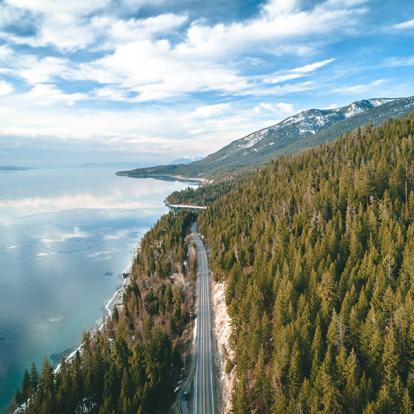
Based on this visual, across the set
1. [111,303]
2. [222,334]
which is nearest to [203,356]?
[222,334]

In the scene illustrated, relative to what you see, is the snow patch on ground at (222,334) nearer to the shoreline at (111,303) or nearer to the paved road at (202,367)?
the paved road at (202,367)

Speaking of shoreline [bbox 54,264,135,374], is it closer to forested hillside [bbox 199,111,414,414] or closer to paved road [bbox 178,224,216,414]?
paved road [bbox 178,224,216,414]

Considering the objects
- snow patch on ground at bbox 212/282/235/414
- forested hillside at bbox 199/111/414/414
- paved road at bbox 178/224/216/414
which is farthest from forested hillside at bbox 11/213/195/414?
forested hillside at bbox 199/111/414/414

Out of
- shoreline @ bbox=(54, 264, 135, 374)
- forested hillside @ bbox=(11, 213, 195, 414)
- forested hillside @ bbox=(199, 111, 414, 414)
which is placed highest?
forested hillside @ bbox=(199, 111, 414, 414)

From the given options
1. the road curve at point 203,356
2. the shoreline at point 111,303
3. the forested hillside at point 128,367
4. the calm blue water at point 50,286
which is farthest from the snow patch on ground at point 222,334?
the calm blue water at point 50,286

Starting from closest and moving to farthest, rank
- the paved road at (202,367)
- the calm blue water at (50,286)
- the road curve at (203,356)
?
the paved road at (202,367) < the road curve at (203,356) < the calm blue water at (50,286)

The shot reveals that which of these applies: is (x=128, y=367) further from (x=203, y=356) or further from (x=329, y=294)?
(x=329, y=294)

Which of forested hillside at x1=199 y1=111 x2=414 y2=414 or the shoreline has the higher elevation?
forested hillside at x1=199 y1=111 x2=414 y2=414
